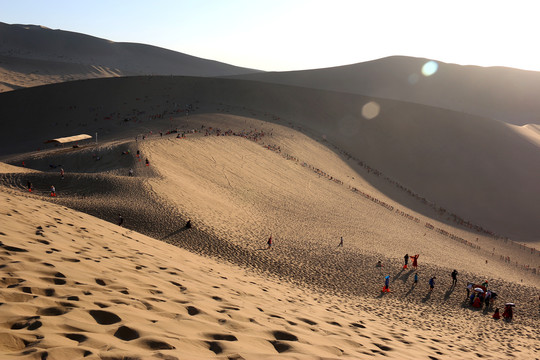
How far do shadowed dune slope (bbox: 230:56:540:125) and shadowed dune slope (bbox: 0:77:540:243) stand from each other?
30430 millimetres

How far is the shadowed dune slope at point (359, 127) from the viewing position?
41969mm

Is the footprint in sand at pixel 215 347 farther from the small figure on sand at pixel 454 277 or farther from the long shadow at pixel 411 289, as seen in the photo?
the small figure on sand at pixel 454 277

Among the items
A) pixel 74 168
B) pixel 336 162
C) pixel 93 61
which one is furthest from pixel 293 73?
pixel 74 168

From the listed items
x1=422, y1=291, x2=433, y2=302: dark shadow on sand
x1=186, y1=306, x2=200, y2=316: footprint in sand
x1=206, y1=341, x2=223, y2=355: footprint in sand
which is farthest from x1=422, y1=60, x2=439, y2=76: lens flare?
x1=206, y1=341, x2=223, y2=355: footprint in sand

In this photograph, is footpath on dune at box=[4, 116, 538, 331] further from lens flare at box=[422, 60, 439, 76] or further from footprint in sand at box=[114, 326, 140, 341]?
lens flare at box=[422, 60, 439, 76]

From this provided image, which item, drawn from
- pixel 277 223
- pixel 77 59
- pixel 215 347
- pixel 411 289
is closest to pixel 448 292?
pixel 411 289

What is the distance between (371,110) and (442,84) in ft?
154

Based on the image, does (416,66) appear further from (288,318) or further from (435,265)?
(288,318)

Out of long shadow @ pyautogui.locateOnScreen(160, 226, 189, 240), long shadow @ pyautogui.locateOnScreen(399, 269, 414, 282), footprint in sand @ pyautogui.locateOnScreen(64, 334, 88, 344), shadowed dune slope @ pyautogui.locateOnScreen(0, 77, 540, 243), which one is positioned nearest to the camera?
footprint in sand @ pyautogui.locateOnScreen(64, 334, 88, 344)

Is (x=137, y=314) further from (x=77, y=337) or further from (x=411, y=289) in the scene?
(x=411, y=289)

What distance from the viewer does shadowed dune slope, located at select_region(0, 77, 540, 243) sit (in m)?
42.0

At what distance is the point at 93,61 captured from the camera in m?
135

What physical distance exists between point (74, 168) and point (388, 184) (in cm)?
3050

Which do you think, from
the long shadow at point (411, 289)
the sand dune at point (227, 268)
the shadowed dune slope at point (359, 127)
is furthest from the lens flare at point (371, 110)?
the long shadow at point (411, 289)
